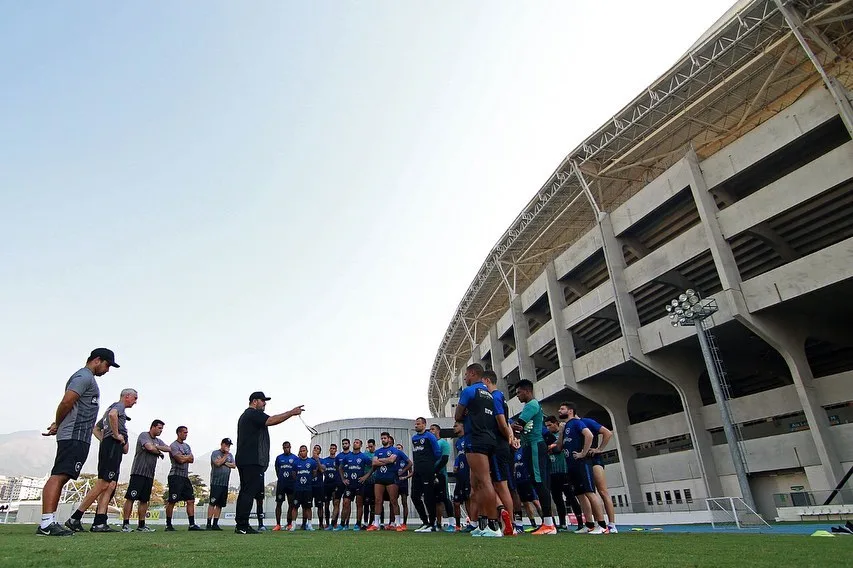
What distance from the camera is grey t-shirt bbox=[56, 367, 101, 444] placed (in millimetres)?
5074

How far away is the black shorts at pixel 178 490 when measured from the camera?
915 cm

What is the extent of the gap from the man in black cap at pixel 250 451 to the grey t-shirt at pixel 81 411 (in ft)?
6.91

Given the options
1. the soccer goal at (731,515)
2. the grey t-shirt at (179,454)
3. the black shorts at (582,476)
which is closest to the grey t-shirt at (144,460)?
the grey t-shirt at (179,454)

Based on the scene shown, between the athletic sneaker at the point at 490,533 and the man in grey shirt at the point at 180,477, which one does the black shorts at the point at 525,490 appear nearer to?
the athletic sneaker at the point at 490,533

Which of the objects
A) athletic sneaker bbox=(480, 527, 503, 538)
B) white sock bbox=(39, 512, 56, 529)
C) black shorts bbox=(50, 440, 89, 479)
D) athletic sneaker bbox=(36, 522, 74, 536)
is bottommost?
athletic sneaker bbox=(480, 527, 503, 538)

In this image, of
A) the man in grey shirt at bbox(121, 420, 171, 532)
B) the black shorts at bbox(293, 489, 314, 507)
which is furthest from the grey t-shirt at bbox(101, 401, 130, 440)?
the black shorts at bbox(293, 489, 314, 507)

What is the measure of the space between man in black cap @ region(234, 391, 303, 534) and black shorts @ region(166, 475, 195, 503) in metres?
2.70

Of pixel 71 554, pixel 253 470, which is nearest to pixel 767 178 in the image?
pixel 253 470

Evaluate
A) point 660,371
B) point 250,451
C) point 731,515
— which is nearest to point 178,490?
point 250,451

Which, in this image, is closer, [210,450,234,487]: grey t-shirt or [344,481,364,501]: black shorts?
[210,450,234,487]: grey t-shirt

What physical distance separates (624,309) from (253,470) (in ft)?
58.9

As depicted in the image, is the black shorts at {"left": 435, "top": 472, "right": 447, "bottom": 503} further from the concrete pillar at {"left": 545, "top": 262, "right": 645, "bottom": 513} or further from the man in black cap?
the concrete pillar at {"left": 545, "top": 262, "right": 645, "bottom": 513}

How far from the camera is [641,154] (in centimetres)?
2344

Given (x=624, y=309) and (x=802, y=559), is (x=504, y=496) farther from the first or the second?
(x=624, y=309)
